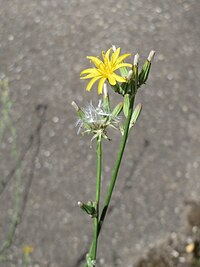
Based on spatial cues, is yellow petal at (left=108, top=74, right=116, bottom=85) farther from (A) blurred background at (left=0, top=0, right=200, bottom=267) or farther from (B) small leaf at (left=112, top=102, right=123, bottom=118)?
(A) blurred background at (left=0, top=0, right=200, bottom=267)

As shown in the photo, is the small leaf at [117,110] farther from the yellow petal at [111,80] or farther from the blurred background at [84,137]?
the blurred background at [84,137]

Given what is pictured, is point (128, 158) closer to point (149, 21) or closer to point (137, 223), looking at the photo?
point (137, 223)

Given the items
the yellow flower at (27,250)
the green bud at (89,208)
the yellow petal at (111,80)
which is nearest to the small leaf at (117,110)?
the yellow petal at (111,80)

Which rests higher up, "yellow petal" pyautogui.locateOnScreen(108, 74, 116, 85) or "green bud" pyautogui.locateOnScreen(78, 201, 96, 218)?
"yellow petal" pyautogui.locateOnScreen(108, 74, 116, 85)

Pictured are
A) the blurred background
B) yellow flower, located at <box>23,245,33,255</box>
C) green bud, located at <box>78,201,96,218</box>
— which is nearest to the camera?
green bud, located at <box>78,201,96,218</box>

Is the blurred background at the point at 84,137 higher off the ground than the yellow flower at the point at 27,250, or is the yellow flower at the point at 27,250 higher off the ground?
the blurred background at the point at 84,137

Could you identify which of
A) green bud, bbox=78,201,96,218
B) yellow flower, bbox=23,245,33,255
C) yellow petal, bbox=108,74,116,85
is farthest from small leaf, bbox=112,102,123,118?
yellow flower, bbox=23,245,33,255

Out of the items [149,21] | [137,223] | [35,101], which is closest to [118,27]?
[149,21]

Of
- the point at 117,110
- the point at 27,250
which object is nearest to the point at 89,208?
the point at 117,110
